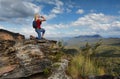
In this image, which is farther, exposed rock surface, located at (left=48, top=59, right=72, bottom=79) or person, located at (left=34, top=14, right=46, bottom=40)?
person, located at (left=34, top=14, right=46, bottom=40)

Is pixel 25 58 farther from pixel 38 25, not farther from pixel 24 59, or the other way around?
pixel 38 25

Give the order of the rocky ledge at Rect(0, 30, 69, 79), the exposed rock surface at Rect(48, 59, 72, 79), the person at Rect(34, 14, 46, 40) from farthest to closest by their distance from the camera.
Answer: the person at Rect(34, 14, 46, 40), the exposed rock surface at Rect(48, 59, 72, 79), the rocky ledge at Rect(0, 30, 69, 79)

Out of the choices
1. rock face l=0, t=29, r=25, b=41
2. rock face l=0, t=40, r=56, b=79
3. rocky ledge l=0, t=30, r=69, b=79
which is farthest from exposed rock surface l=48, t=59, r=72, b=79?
rock face l=0, t=29, r=25, b=41

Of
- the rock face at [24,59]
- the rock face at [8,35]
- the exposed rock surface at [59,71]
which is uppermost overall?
the rock face at [8,35]

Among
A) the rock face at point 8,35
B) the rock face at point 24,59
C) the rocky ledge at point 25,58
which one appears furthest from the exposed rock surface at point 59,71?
the rock face at point 8,35

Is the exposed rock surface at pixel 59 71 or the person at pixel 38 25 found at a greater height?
the person at pixel 38 25

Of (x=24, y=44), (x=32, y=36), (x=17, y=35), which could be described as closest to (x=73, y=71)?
(x=24, y=44)

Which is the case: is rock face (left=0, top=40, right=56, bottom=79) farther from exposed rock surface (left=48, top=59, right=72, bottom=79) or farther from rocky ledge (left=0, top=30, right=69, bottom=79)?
exposed rock surface (left=48, top=59, right=72, bottom=79)

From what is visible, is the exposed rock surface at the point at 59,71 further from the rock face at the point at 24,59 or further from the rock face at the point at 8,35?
the rock face at the point at 8,35

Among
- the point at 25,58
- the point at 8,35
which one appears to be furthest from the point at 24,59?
the point at 8,35

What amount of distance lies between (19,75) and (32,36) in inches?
343

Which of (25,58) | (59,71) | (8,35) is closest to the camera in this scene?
(59,71)

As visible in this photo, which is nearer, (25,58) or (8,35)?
(25,58)

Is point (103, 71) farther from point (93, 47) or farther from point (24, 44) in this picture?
point (24, 44)
